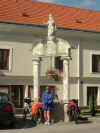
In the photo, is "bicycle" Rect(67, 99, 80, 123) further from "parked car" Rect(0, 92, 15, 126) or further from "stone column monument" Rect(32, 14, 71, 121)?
"parked car" Rect(0, 92, 15, 126)

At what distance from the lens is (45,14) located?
23297mm

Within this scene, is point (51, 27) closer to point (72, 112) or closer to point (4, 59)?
point (72, 112)

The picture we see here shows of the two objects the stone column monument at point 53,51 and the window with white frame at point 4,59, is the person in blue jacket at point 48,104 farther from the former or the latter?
the window with white frame at point 4,59

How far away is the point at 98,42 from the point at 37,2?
638 centimetres

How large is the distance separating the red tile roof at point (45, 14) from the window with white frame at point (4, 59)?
2.11 meters

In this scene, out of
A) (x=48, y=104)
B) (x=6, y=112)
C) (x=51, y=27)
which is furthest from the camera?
(x=51, y=27)

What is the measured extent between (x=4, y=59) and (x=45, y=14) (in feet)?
18.8

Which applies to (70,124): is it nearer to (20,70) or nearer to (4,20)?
(20,70)

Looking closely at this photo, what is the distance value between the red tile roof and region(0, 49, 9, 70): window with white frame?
82.9 inches

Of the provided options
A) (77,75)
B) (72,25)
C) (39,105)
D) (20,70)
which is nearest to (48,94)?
(39,105)

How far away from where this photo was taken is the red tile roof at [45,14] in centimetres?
2114

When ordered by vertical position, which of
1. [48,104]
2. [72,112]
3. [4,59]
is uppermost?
[4,59]

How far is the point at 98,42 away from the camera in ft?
74.7

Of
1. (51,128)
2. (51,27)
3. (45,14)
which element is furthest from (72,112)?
(45,14)
